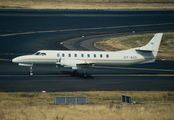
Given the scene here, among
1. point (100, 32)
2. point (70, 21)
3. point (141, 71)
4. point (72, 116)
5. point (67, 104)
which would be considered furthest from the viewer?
point (70, 21)

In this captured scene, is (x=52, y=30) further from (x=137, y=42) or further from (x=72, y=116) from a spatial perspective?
(x=72, y=116)

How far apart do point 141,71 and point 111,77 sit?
645 centimetres

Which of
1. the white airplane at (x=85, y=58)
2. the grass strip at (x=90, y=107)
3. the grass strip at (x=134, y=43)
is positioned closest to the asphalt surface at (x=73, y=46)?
the white airplane at (x=85, y=58)

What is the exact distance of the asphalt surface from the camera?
119ft

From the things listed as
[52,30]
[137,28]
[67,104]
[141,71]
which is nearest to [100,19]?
[137,28]

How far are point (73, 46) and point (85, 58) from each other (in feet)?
66.1

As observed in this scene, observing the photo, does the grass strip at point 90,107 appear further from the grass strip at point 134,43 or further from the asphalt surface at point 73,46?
the grass strip at point 134,43

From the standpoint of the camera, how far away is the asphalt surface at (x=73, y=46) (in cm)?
3638

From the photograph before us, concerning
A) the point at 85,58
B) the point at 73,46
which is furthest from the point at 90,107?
the point at 73,46

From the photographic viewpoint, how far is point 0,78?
3778 centimetres

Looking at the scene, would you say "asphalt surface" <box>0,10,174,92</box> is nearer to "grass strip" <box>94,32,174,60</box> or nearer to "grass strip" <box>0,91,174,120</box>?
"grass strip" <box>0,91,174,120</box>

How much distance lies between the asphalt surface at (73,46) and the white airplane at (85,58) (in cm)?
193

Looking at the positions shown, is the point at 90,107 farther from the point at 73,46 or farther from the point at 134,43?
the point at 134,43

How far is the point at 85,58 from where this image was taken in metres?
40.0
